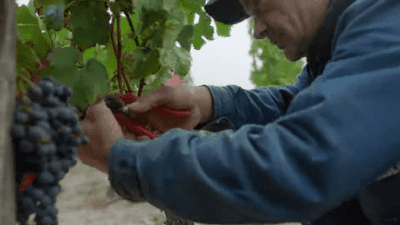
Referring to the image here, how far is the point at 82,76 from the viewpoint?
80cm

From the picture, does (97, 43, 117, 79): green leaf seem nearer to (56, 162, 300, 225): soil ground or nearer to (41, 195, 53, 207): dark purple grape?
(41, 195, 53, 207): dark purple grape

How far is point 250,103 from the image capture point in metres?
1.54

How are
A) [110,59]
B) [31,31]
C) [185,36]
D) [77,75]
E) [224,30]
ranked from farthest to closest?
[224,30], [110,59], [185,36], [31,31], [77,75]

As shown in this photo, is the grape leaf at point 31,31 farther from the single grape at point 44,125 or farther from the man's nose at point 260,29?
the man's nose at point 260,29

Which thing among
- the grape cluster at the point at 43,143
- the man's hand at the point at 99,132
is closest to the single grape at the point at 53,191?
the grape cluster at the point at 43,143

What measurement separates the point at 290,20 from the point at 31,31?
87 centimetres

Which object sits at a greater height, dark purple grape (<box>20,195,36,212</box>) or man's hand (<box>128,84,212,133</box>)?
dark purple grape (<box>20,195,36,212</box>)

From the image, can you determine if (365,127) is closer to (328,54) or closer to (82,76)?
(328,54)

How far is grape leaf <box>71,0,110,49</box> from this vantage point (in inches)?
36.6

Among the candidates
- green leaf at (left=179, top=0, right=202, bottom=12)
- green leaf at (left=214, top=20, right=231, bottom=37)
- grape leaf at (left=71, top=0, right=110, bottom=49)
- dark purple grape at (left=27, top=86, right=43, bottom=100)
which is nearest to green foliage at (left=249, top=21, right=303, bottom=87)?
green leaf at (left=214, top=20, right=231, bottom=37)

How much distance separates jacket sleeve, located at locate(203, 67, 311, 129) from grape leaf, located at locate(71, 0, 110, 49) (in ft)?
2.04

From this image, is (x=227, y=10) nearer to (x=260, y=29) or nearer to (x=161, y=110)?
(x=260, y=29)

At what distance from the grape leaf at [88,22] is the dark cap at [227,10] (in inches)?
23.1

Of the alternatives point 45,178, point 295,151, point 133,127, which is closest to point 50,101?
point 45,178
